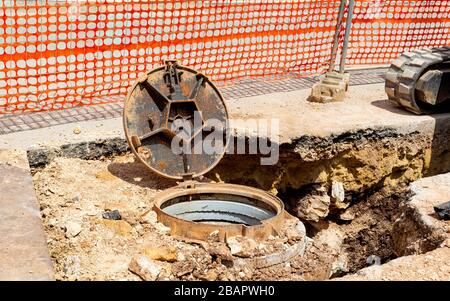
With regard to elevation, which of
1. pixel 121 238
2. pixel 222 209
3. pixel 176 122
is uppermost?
pixel 176 122

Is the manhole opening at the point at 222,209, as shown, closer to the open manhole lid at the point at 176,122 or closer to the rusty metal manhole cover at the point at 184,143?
the rusty metal manhole cover at the point at 184,143

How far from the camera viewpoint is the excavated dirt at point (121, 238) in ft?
15.7

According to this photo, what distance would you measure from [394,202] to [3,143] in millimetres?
4473

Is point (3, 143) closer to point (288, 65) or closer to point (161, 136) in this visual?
point (161, 136)

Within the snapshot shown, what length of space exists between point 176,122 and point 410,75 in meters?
3.11

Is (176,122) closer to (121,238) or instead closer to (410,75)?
(121,238)

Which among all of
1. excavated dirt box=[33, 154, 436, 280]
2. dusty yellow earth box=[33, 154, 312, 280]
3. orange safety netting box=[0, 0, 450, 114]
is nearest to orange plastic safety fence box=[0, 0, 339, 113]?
orange safety netting box=[0, 0, 450, 114]

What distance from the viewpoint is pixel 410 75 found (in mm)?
7797

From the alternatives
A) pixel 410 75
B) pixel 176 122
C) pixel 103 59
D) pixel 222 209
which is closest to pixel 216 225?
pixel 222 209

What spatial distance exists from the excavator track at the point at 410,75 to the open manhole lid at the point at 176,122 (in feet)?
8.48

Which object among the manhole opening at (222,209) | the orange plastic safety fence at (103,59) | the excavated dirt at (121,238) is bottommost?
the manhole opening at (222,209)

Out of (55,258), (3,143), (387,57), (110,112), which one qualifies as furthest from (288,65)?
(55,258)

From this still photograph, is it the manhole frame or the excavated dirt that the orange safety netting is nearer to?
the excavated dirt

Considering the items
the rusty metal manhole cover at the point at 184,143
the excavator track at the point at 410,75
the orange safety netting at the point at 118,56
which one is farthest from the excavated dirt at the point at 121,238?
the excavator track at the point at 410,75
